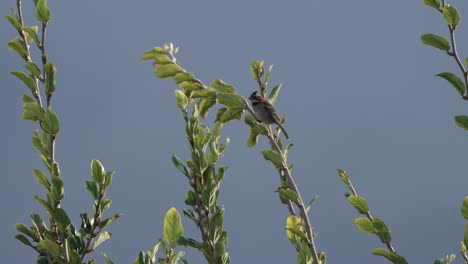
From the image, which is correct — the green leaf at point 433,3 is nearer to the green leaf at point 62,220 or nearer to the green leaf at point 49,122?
the green leaf at point 49,122

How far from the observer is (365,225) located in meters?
3.89

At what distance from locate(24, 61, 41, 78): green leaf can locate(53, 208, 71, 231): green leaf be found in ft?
3.43

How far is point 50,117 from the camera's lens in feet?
13.0

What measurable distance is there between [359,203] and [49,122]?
210 centimetres

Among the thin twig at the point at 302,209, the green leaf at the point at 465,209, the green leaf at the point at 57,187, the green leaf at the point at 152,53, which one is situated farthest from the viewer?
the green leaf at the point at 152,53

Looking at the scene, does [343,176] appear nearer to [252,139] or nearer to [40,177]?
[252,139]

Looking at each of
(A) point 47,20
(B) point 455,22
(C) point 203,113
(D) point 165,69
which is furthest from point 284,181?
(A) point 47,20

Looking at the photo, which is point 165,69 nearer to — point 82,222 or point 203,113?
point 203,113

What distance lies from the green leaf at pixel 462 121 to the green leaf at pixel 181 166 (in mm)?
1722

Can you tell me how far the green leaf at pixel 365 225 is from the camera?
3.87m

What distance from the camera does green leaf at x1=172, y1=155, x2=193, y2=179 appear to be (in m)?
3.97

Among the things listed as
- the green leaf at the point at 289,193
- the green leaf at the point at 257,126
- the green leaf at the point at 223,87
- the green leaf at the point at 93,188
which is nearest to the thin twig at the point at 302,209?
the green leaf at the point at 289,193

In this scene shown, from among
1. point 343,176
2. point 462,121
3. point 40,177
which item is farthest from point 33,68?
point 462,121

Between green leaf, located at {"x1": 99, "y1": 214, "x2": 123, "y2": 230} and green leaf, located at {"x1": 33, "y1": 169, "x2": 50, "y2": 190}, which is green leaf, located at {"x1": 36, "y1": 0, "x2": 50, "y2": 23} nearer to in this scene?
green leaf, located at {"x1": 33, "y1": 169, "x2": 50, "y2": 190}
